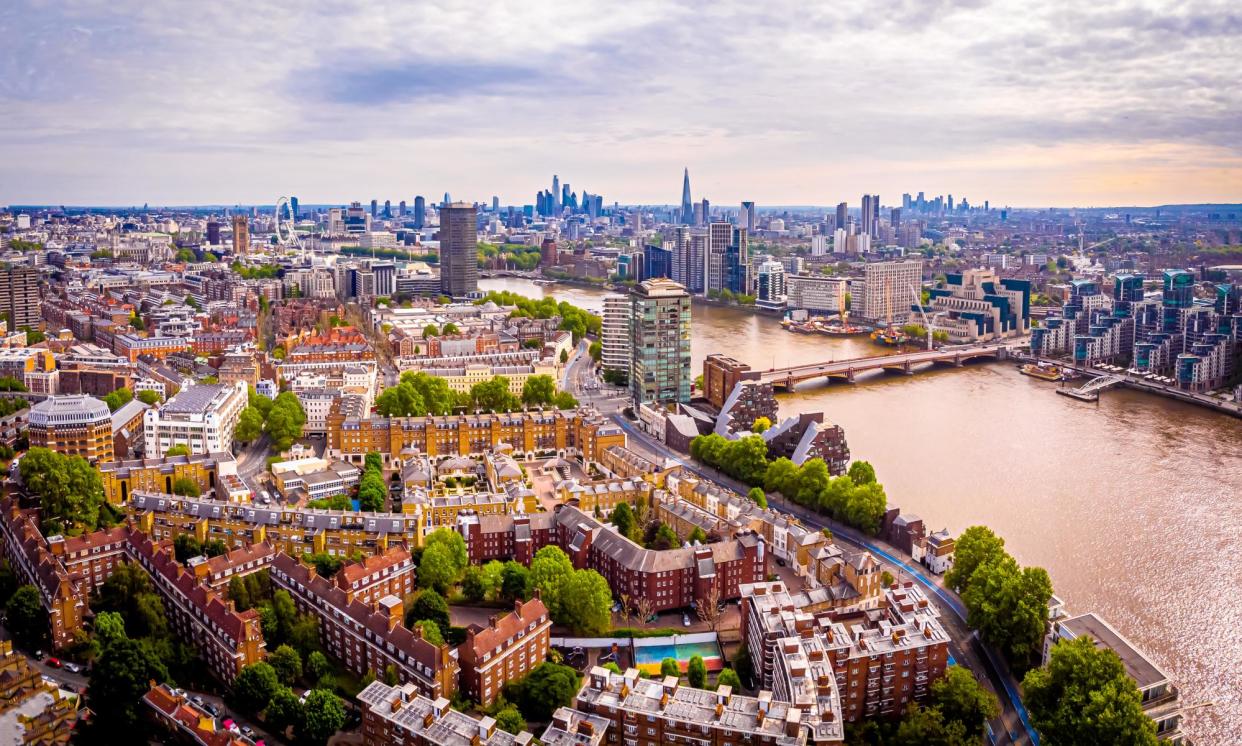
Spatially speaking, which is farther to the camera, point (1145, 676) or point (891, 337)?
point (891, 337)

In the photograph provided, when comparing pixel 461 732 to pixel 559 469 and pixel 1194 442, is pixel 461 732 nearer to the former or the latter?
pixel 559 469

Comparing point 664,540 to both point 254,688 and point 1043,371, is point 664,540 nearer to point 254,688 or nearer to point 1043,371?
point 254,688

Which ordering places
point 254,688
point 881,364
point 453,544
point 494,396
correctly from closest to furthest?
point 254,688
point 453,544
point 494,396
point 881,364

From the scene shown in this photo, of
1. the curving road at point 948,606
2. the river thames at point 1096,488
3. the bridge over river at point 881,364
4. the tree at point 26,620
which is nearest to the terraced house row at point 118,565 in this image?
the tree at point 26,620

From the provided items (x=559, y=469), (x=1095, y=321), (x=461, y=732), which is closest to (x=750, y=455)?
(x=559, y=469)

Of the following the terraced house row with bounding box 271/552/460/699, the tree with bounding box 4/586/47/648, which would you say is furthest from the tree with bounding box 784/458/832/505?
the tree with bounding box 4/586/47/648

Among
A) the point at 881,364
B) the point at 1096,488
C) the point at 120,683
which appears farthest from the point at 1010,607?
the point at 881,364
